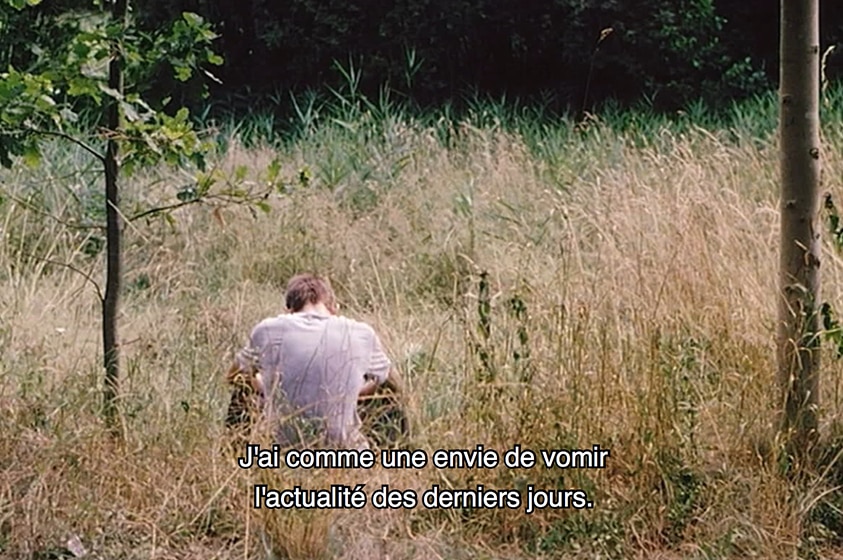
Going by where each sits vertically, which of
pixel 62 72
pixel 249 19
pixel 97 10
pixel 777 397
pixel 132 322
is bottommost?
pixel 777 397

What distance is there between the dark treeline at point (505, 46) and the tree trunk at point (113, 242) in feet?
34.6

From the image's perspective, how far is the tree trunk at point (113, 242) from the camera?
4590 millimetres

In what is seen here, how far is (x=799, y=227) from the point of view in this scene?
14.5 feet

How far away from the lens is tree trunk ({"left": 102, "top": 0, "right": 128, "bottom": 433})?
181 inches

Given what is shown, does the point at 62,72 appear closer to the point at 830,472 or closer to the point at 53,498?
the point at 53,498

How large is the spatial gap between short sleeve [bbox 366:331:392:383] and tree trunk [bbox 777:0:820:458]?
59.0 inches

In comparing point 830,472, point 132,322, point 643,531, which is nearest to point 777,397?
point 830,472

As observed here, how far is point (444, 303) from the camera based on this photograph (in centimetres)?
745

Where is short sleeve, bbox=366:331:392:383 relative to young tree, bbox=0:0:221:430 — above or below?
below

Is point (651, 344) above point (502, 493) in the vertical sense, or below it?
above

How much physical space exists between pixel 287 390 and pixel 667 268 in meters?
1.76
